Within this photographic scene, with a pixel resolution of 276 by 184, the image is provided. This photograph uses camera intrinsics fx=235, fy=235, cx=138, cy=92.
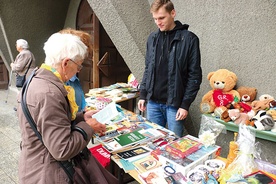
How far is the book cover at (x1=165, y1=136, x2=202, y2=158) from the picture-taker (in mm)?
1457

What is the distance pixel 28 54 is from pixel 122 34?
309 cm

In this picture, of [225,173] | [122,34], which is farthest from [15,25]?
[225,173]

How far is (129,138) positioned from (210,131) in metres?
0.60

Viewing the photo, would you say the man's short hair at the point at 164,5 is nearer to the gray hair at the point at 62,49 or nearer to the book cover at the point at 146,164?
the gray hair at the point at 62,49

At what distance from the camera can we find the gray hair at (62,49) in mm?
1174

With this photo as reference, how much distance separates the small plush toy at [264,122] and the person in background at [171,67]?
67cm

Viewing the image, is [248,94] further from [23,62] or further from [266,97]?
[23,62]

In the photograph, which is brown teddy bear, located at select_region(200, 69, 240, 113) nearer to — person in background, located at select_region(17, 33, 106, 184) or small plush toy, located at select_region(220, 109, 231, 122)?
small plush toy, located at select_region(220, 109, 231, 122)

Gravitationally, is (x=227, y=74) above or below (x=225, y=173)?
above

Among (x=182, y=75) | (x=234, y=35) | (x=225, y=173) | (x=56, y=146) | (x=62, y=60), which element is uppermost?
(x=234, y=35)

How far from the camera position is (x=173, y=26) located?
205cm

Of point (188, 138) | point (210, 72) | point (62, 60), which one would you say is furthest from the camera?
point (210, 72)

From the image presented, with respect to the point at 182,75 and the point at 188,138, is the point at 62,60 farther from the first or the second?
the point at 182,75

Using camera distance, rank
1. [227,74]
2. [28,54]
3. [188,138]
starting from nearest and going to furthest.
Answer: [188,138]
[227,74]
[28,54]
